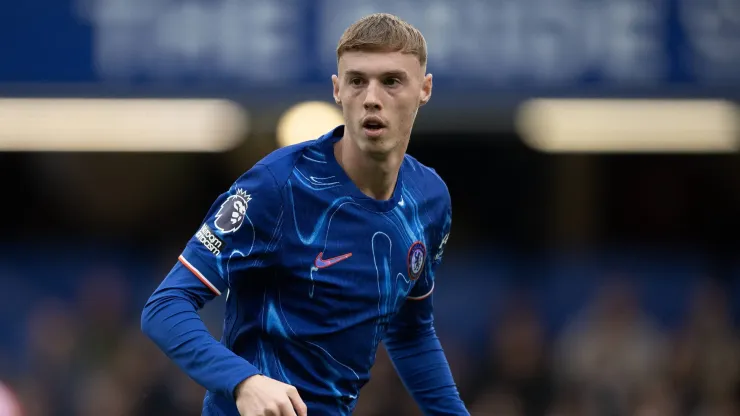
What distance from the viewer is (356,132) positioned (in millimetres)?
3562

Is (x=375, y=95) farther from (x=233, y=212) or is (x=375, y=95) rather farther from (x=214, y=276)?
(x=214, y=276)

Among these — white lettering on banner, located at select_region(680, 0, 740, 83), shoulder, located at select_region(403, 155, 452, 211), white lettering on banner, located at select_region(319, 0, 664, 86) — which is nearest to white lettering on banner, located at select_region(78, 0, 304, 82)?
white lettering on banner, located at select_region(319, 0, 664, 86)

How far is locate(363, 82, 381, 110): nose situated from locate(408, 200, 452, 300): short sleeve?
57 centimetres

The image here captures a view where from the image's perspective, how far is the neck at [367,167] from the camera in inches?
143

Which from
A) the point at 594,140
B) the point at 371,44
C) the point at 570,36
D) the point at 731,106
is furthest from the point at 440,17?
the point at 371,44

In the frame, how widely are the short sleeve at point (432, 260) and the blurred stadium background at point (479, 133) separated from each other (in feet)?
17.5

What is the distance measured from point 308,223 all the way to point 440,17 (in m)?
6.30

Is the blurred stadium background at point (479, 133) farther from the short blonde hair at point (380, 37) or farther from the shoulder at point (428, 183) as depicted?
the short blonde hair at point (380, 37)

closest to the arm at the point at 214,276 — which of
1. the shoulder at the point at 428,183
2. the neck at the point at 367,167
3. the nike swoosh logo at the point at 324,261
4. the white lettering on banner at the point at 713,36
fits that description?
the nike swoosh logo at the point at 324,261

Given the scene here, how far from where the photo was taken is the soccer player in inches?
131

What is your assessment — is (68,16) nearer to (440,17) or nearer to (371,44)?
(440,17)

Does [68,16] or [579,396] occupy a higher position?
[68,16]

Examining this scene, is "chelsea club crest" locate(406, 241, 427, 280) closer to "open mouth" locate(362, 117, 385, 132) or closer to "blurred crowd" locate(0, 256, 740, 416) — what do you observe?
"open mouth" locate(362, 117, 385, 132)

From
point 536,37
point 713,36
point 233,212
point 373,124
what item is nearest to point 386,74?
point 373,124
